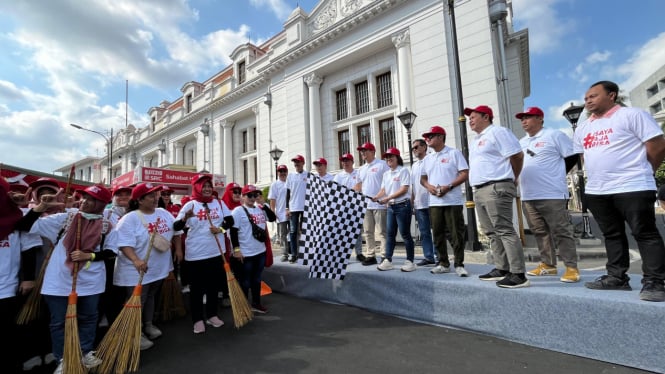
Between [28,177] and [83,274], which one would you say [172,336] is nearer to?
[83,274]

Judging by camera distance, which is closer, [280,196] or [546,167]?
[546,167]

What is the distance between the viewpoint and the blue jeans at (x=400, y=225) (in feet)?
14.1

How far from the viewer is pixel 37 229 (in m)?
2.83

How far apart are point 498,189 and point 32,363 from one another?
4.88 meters

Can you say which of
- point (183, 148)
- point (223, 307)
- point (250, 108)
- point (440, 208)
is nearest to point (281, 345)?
point (223, 307)

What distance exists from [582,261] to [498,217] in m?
5.84

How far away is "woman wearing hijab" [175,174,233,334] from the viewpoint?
3.54 m

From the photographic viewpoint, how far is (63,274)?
264 cm

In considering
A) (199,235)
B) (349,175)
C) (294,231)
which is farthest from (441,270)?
(199,235)

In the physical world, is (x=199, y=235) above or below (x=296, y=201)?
below

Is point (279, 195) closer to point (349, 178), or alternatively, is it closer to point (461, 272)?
point (349, 178)

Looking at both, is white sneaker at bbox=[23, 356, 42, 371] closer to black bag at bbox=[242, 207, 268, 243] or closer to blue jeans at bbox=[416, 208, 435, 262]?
black bag at bbox=[242, 207, 268, 243]

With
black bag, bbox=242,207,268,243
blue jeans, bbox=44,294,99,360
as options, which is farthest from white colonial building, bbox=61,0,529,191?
blue jeans, bbox=44,294,99,360

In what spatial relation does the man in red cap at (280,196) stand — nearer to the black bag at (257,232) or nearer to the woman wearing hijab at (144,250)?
the black bag at (257,232)
